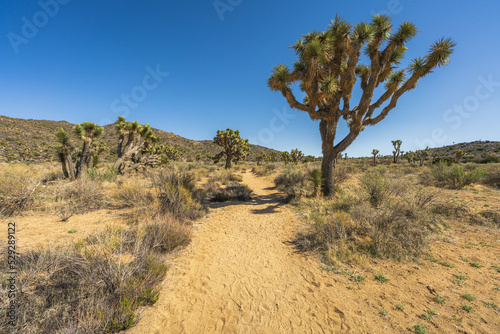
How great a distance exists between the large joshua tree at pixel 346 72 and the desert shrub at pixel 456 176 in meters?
5.90

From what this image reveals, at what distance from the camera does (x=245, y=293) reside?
326cm

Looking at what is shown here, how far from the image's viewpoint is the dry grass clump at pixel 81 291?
6.57ft

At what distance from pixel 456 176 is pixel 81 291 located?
52.5ft

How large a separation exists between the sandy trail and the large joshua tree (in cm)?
598

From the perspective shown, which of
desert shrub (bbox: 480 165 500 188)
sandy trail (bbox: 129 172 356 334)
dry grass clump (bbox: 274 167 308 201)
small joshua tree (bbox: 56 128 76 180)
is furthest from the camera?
small joshua tree (bbox: 56 128 76 180)

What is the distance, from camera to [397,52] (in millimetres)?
8289

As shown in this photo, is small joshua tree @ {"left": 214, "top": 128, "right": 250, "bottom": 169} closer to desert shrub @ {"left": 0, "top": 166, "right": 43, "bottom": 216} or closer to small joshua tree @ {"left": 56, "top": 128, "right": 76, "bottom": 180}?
small joshua tree @ {"left": 56, "top": 128, "right": 76, "bottom": 180}

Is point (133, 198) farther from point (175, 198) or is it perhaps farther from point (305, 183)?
point (305, 183)

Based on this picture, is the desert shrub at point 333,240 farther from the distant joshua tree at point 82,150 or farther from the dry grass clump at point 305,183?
the distant joshua tree at point 82,150

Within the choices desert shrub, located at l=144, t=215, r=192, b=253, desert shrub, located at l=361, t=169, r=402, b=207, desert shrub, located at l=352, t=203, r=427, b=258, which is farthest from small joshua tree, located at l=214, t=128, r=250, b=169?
desert shrub, located at l=352, t=203, r=427, b=258

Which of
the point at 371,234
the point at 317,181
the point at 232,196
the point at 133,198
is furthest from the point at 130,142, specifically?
the point at 371,234

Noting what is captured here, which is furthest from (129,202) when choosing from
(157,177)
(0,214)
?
(0,214)

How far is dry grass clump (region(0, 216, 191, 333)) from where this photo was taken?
2002mm

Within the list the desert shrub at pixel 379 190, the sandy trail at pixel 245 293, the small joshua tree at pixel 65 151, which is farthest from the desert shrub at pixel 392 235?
the small joshua tree at pixel 65 151
